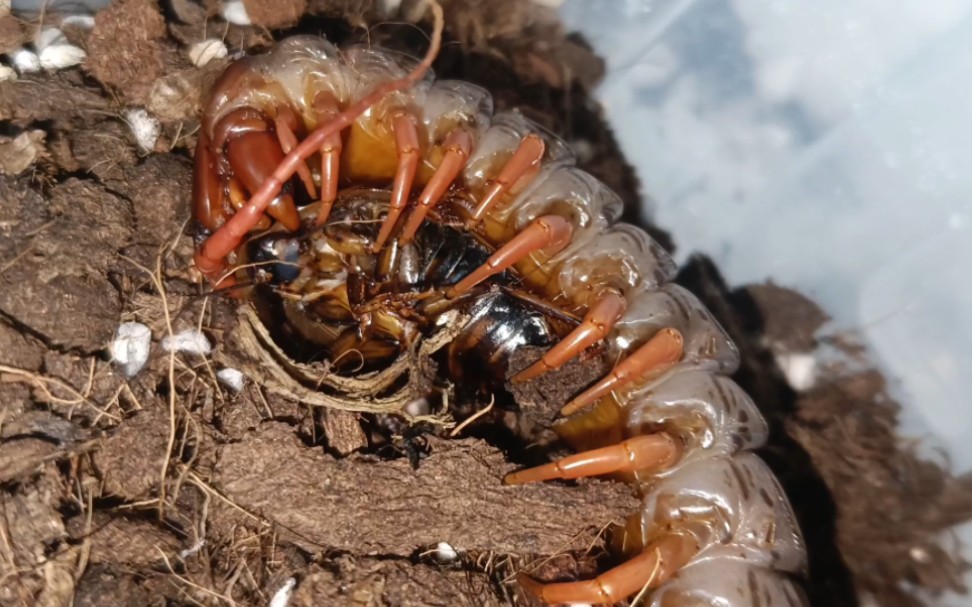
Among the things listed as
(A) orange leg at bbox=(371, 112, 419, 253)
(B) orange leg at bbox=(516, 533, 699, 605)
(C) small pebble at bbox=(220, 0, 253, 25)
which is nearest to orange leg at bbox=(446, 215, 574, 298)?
(A) orange leg at bbox=(371, 112, 419, 253)

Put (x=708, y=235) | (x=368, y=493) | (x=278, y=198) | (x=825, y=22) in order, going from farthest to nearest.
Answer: (x=708, y=235)
(x=825, y=22)
(x=278, y=198)
(x=368, y=493)

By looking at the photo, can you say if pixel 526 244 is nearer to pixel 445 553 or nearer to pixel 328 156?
pixel 328 156

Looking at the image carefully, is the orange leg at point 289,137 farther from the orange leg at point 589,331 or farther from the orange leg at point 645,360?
the orange leg at point 645,360

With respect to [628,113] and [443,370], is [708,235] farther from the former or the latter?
[443,370]

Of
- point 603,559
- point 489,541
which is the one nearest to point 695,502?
point 603,559

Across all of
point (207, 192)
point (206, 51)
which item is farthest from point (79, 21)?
point (207, 192)
